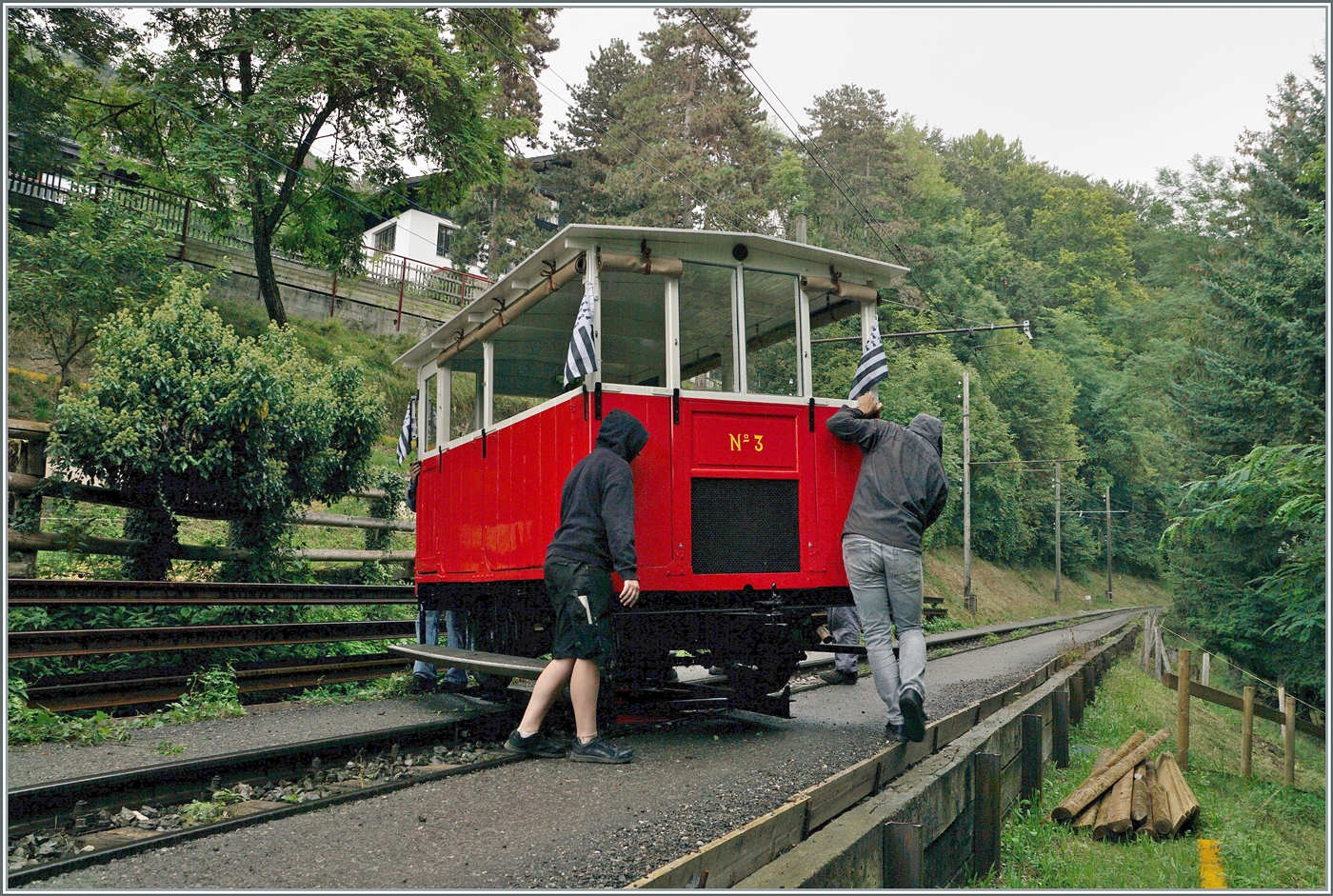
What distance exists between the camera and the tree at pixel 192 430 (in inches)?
335

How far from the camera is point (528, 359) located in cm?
757

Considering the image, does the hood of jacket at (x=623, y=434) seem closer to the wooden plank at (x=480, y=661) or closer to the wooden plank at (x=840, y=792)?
the wooden plank at (x=480, y=661)

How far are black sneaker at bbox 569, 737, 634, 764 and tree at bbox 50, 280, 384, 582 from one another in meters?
5.67

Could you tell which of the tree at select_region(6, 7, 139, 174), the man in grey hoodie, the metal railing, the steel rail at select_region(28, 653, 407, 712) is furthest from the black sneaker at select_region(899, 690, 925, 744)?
the tree at select_region(6, 7, 139, 174)

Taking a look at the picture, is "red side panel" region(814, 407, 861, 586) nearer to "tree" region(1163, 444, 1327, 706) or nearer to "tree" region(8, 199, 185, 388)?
"tree" region(1163, 444, 1327, 706)

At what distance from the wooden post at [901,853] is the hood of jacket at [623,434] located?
2.50 metres

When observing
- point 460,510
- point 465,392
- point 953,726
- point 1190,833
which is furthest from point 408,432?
point 1190,833

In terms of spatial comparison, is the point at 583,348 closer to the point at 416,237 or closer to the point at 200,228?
the point at 200,228

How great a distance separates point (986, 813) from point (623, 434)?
10.0ft

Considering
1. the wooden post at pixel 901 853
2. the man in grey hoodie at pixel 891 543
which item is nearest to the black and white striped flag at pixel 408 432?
the man in grey hoodie at pixel 891 543

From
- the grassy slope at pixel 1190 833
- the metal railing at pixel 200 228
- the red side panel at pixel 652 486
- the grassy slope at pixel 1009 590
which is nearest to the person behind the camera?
the grassy slope at pixel 1190 833

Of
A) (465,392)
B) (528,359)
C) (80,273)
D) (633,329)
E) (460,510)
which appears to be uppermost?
(80,273)

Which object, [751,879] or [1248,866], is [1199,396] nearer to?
[1248,866]

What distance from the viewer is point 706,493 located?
20.0 ft
